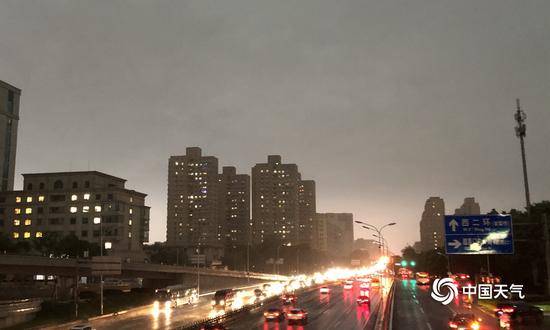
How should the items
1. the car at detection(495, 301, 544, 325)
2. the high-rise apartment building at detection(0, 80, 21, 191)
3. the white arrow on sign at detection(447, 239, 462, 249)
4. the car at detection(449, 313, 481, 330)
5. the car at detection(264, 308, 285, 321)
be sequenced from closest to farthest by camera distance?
the car at detection(449, 313, 481, 330), the white arrow on sign at detection(447, 239, 462, 249), the car at detection(495, 301, 544, 325), the car at detection(264, 308, 285, 321), the high-rise apartment building at detection(0, 80, 21, 191)

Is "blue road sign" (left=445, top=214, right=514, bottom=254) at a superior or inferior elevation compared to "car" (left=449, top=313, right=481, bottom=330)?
superior

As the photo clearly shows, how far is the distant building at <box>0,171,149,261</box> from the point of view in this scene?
150 meters

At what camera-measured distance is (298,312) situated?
50438mm

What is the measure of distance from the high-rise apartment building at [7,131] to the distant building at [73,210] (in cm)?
601

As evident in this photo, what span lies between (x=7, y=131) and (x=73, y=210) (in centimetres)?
3146

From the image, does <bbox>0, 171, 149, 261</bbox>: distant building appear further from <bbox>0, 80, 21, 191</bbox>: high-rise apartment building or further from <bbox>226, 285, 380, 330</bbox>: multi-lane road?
<bbox>226, 285, 380, 330</bbox>: multi-lane road

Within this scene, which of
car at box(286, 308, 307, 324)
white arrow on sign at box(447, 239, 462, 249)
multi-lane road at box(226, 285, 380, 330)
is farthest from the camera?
car at box(286, 308, 307, 324)

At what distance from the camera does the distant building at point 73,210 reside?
494ft

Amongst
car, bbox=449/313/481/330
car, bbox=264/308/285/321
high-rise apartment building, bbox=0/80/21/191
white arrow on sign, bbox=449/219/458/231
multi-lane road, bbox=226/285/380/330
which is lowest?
multi-lane road, bbox=226/285/380/330

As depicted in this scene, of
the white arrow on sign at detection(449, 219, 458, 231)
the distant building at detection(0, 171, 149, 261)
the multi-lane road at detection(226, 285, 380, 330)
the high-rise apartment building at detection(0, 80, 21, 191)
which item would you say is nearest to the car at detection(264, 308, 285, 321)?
the multi-lane road at detection(226, 285, 380, 330)

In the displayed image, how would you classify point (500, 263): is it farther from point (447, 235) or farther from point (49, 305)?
point (49, 305)

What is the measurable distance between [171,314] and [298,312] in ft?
74.1

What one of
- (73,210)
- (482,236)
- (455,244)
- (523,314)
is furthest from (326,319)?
(73,210)

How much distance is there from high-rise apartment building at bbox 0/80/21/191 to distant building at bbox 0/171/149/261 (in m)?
6.01
